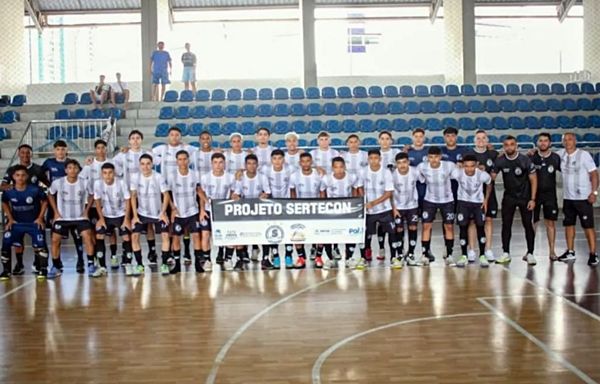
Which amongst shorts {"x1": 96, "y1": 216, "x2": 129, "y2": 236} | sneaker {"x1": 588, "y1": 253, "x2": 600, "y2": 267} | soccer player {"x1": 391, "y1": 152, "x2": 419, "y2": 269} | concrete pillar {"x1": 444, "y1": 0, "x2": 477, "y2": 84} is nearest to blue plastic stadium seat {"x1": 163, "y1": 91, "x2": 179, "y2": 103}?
concrete pillar {"x1": 444, "y1": 0, "x2": 477, "y2": 84}

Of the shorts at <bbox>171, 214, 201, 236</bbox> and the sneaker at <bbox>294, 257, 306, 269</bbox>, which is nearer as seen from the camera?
the shorts at <bbox>171, 214, 201, 236</bbox>

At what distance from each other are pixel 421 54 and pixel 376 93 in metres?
4.83

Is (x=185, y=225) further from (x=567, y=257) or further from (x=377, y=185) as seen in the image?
(x=567, y=257)

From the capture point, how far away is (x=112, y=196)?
9.88 meters

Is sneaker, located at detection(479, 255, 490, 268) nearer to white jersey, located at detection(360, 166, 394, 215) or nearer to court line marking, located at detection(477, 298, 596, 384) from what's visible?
white jersey, located at detection(360, 166, 394, 215)

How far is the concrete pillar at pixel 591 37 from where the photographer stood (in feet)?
79.7

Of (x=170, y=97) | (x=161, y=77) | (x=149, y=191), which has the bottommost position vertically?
(x=149, y=191)

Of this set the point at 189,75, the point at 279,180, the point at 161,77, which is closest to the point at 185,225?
the point at 279,180

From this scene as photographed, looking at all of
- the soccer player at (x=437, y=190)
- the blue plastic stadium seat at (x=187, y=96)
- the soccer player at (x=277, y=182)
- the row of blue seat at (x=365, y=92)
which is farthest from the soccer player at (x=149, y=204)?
the row of blue seat at (x=365, y=92)

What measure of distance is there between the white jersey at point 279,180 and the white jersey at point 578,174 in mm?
3895

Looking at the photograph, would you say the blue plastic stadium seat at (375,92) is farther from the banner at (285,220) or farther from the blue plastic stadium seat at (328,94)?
the banner at (285,220)

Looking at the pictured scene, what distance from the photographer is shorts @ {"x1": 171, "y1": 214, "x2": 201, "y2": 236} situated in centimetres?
992

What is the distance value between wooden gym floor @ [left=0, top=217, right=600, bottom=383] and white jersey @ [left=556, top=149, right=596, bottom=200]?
1.09m

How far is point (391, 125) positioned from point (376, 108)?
3.36 feet
